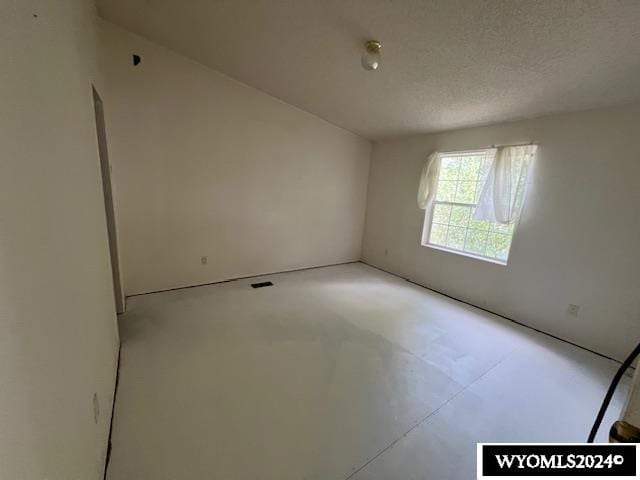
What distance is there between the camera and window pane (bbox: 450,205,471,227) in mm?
3684

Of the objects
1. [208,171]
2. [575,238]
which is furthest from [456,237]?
[208,171]

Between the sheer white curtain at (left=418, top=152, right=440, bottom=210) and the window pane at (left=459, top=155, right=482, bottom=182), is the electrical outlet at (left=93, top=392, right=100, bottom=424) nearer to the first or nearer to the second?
the sheer white curtain at (left=418, top=152, right=440, bottom=210)

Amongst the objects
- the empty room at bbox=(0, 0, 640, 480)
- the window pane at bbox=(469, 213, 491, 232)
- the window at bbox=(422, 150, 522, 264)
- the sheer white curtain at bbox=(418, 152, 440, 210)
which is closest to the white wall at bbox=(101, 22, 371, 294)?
the empty room at bbox=(0, 0, 640, 480)

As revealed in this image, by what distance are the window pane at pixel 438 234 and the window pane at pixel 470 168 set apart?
0.74 m

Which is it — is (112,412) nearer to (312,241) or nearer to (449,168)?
(312,241)

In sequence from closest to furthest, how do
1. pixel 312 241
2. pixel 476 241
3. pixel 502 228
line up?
pixel 502 228
pixel 476 241
pixel 312 241

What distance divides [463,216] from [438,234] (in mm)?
438

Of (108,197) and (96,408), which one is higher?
(108,197)

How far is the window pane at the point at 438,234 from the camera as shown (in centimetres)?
394

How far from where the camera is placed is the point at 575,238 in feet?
8.69

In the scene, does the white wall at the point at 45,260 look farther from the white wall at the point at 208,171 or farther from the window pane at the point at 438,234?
the window pane at the point at 438,234

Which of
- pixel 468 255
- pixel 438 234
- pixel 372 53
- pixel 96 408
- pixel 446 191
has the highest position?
pixel 372 53

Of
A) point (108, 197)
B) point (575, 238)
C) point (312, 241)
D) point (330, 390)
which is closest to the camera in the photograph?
point (330, 390)

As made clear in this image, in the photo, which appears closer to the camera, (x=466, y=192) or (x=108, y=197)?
(x=108, y=197)
